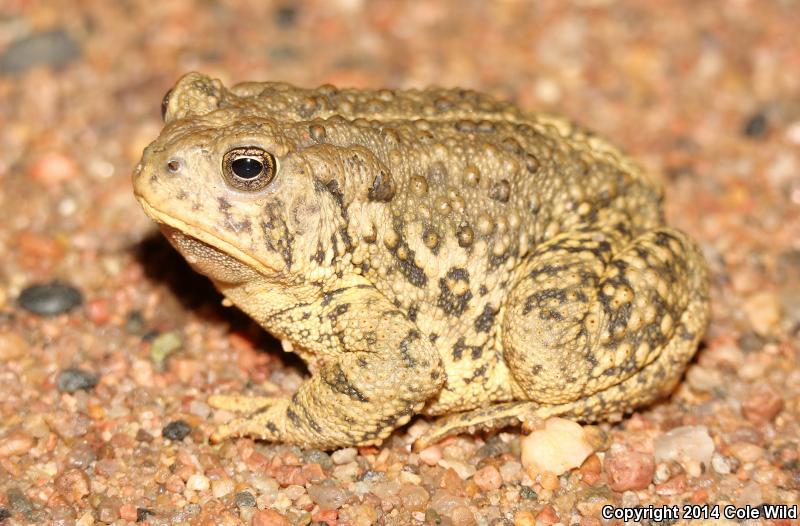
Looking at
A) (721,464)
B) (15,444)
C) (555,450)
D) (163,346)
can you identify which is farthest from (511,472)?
(15,444)

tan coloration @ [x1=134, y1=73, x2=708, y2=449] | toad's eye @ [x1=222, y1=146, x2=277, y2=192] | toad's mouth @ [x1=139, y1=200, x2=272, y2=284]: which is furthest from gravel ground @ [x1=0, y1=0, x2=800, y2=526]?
toad's eye @ [x1=222, y1=146, x2=277, y2=192]

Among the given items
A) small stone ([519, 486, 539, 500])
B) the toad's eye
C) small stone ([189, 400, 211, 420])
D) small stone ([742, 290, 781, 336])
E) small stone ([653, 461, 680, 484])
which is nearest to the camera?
the toad's eye

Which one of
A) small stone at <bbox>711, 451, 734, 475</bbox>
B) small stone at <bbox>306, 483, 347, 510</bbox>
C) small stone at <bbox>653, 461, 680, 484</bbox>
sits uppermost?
small stone at <bbox>711, 451, 734, 475</bbox>

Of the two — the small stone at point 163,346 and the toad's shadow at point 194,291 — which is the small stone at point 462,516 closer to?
the toad's shadow at point 194,291

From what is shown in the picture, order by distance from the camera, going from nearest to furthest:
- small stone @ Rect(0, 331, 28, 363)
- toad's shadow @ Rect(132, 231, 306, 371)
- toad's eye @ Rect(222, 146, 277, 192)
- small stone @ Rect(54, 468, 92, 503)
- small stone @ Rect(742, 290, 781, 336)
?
toad's eye @ Rect(222, 146, 277, 192)
small stone @ Rect(54, 468, 92, 503)
small stone @ Rect(0, 331, 28, 363)
toad's shadow @ Rect(132, 231, 306, 371)
small stone @ Rect(742, 290, 781, 336)

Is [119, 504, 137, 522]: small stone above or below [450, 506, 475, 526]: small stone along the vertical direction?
below

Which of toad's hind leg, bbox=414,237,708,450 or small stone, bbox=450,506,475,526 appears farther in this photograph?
toad's hind leg, bbox=414,237,708,450

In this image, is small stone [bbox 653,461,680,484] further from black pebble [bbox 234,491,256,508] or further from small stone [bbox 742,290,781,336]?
black pebble [bbox 234,491,256,508]

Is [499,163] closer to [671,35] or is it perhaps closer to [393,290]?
[393,290]
